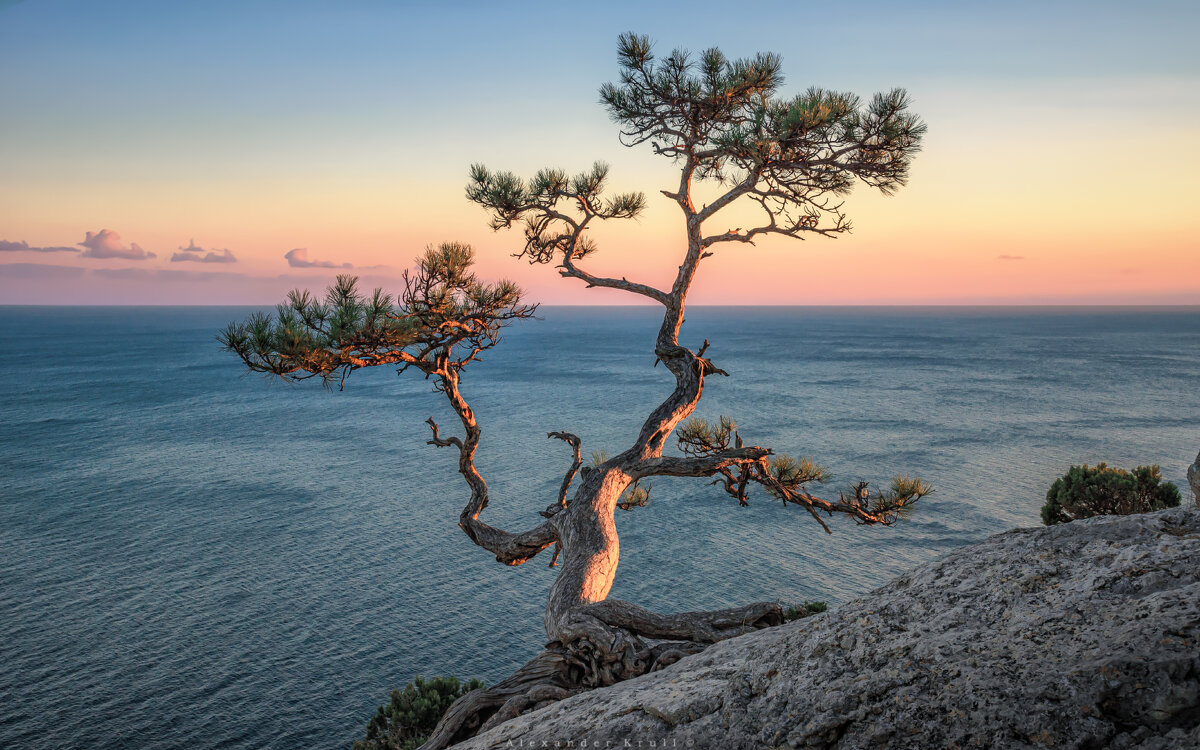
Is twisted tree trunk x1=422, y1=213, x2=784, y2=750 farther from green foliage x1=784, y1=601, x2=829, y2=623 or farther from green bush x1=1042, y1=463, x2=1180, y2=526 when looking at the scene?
green bush x1=1042, y1=463, x2=1180, y2=526

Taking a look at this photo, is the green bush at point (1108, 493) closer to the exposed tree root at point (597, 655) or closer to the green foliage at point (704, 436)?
the green foliage at point (704, 436)

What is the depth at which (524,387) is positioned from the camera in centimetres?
11506

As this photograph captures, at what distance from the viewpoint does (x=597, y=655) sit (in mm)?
7078

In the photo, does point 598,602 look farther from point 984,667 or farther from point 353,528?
point 353,528

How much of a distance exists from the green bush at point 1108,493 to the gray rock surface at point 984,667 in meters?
25.8

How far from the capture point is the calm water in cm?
3198

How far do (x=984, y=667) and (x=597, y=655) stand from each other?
4.10 meters

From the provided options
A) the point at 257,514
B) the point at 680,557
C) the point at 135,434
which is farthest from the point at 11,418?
the point at 680,557

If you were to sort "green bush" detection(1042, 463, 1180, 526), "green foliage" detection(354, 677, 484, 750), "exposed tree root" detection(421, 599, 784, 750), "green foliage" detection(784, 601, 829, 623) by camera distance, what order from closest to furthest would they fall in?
"exposed tree root" detection(421, 599, 784, 750) → "green foliage" detection(784, 601, 829, 623) → "green foliage" detection(354, 677, 484, 750) → "green bush" detection(1042, 463, 1180, 526)

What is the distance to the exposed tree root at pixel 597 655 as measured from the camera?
687cm

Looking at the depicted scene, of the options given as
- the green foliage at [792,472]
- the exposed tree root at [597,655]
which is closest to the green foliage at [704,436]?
the green foliage at [792,472]

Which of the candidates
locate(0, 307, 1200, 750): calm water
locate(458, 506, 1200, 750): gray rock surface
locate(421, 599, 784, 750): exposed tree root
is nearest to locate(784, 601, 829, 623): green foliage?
locate(421, 599, 784, 750): exposed tree root

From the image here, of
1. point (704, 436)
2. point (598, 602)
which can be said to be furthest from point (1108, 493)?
point (598, 602)

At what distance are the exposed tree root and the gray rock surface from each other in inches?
53.4
